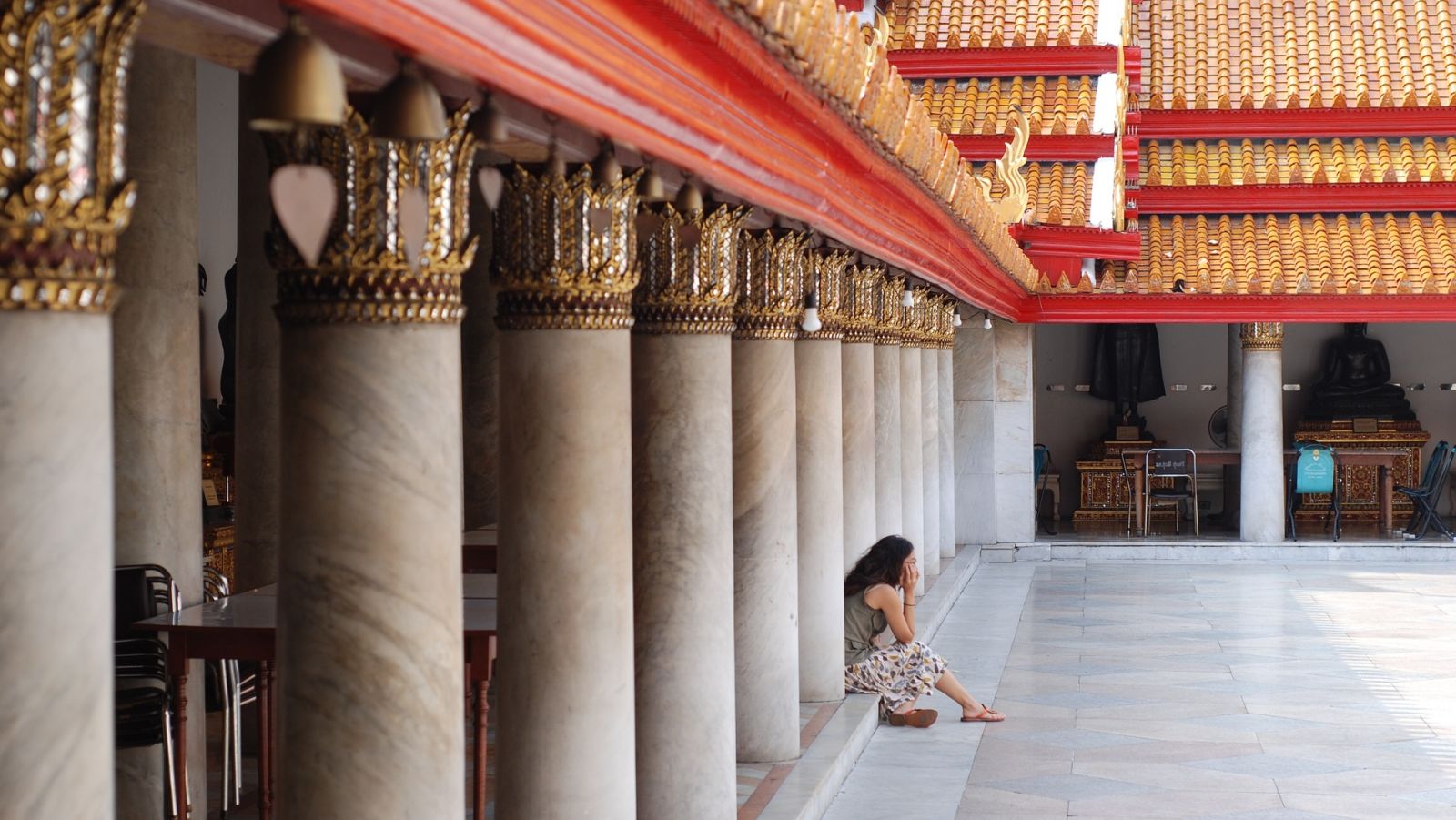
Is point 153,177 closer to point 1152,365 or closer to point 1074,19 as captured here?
point 1074,19

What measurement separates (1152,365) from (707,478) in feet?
58.7

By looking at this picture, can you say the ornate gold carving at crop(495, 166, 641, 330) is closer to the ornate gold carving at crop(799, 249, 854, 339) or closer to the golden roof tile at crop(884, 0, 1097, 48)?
the ornate gold carving at crop(799, 249, 854, 339)

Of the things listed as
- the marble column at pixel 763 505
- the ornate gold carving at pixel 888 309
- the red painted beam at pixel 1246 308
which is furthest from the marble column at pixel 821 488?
the red painted beam at pixel 1246 308

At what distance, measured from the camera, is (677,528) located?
635 cm

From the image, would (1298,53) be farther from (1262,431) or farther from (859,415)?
(859,415)

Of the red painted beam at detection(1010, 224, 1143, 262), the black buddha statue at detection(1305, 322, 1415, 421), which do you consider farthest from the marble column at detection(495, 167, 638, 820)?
the black buddha statue at detection(1305, 322, 1415, 421)

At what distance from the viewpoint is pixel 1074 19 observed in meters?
18.5

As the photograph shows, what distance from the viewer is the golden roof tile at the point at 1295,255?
18.1m

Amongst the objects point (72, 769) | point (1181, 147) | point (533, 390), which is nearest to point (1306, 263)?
point (1181, 147)

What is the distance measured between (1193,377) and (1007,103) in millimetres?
6879

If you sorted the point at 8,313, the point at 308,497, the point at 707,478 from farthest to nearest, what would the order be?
the point at 707,478, the point at 308,497, the point at 8,313

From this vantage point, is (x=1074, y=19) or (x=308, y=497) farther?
(x=1074, y=19)

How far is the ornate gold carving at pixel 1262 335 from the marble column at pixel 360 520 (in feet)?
51.2

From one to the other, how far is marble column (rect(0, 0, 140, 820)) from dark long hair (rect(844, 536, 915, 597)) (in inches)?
275
